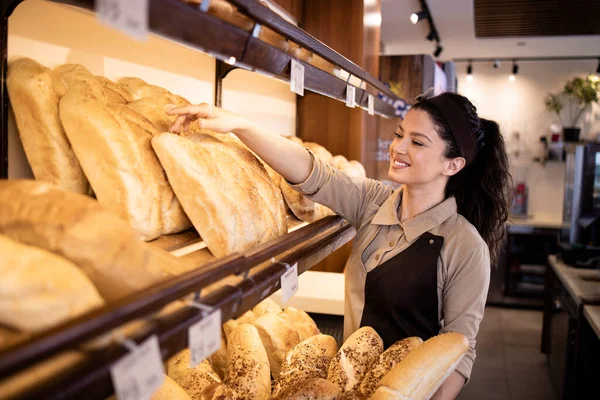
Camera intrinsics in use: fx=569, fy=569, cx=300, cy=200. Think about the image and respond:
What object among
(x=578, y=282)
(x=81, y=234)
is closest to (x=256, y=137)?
(x=81, y=234)

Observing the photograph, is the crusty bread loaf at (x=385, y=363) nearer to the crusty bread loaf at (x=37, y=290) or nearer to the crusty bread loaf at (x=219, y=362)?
the crusty bread loaf at (x=219, y=362)

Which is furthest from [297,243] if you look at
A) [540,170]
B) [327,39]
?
[540,170]

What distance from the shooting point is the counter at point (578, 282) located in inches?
136

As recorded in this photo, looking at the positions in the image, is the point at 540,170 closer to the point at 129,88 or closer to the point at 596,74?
the point at 596,74

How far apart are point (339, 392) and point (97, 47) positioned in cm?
104

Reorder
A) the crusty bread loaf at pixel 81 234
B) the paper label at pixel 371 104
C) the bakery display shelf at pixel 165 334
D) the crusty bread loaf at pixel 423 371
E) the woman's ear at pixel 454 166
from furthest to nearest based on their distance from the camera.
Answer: the paper label at pixel 371 104, the woman's ear at pixel 454 166, the crusty bread loaf at pixel 423 371, the crusty bread loaf at pixel 81 234, the bakery display shelf at pixel 165 334

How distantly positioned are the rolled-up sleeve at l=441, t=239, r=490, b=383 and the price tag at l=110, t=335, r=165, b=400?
1.26 metres

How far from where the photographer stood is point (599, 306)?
3.36 metres

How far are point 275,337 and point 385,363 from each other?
0.43 meters

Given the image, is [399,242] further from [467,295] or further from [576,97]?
[576,97]

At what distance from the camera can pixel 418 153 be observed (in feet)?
6.14

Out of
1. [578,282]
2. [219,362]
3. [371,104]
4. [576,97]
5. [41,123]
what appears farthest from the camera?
[576,97]

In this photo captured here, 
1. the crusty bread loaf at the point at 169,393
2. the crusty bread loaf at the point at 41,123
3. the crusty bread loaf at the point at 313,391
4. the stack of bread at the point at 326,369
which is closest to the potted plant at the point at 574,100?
the stack of bread at the point at 326,369

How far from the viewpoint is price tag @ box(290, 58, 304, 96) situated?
134 centimetres
